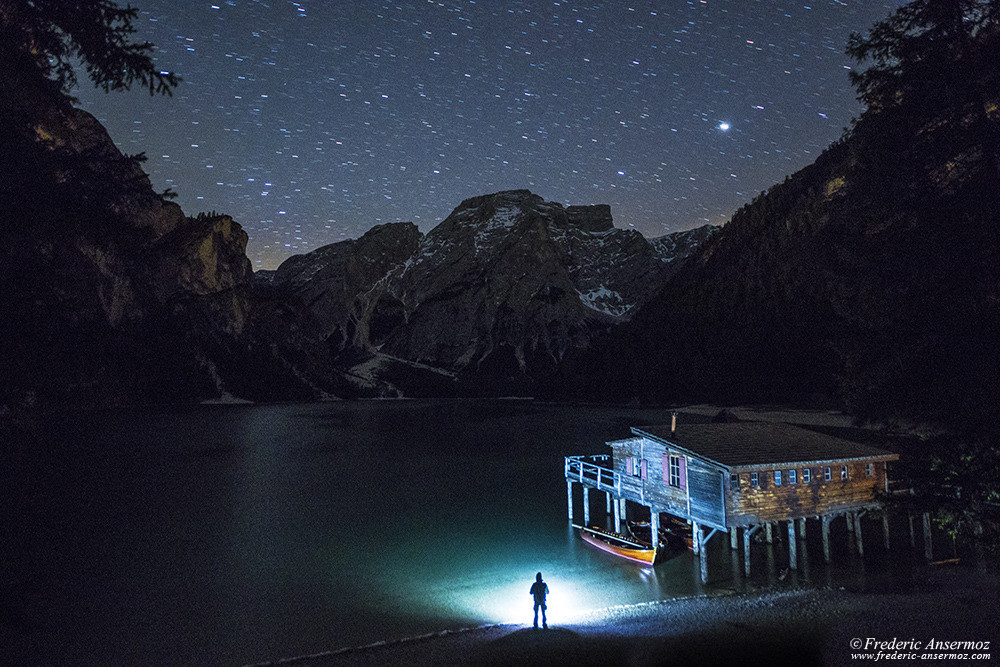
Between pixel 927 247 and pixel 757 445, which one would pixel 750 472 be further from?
pixel 927 247

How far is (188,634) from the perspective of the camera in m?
25.5

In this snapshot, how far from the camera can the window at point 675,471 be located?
31.3m

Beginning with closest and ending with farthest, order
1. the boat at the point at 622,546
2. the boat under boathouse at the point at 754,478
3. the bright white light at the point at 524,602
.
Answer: the bright white light at the point at 524,602 < the boat under boathouse at the point at 754,478 < the boat at the point at 622,546

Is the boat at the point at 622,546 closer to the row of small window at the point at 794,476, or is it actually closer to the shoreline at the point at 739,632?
the shoreline at the point at 739,632

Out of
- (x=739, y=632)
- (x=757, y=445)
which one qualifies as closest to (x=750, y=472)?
(x=757, y=445)

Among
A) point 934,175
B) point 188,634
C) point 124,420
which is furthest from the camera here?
point 124,420

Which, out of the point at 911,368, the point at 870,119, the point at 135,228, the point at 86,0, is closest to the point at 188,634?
the point at 135,228

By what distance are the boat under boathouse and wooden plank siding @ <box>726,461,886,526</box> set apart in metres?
0.05

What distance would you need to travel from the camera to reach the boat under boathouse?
1113 inches

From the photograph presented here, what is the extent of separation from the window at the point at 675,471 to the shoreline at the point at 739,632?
6.65m

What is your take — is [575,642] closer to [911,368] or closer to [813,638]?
[813,638]

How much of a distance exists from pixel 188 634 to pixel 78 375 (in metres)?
17.7

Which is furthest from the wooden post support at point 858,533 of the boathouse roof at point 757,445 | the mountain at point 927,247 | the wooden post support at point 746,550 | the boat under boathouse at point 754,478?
the mountain at point 927,247

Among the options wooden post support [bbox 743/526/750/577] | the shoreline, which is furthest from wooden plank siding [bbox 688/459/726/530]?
the shoreline
